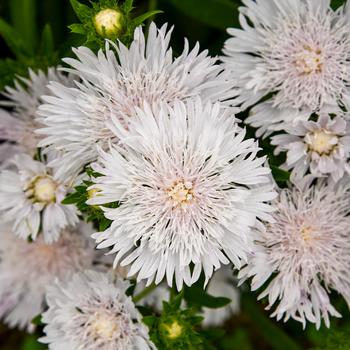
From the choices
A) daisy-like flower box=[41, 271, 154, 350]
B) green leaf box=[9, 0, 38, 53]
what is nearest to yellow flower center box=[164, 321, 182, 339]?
daisy-like flower box=[41, 271, 154, 350]

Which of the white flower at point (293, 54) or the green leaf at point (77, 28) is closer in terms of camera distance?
the green leaf at point (77, 28)

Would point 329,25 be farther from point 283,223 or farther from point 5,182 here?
point 5,182

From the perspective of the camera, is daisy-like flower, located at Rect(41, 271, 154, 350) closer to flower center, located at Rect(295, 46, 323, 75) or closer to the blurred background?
the blurred background

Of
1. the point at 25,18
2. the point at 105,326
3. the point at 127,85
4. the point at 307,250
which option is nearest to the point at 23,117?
the point at 25,18

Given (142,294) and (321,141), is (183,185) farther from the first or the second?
(142,294)

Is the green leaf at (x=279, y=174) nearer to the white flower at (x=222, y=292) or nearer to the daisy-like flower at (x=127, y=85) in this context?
the daisy-like flower at (x=127, y=85)

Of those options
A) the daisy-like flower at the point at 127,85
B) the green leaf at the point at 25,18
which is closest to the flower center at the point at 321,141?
the daisy-like flower at the point at 127,85
